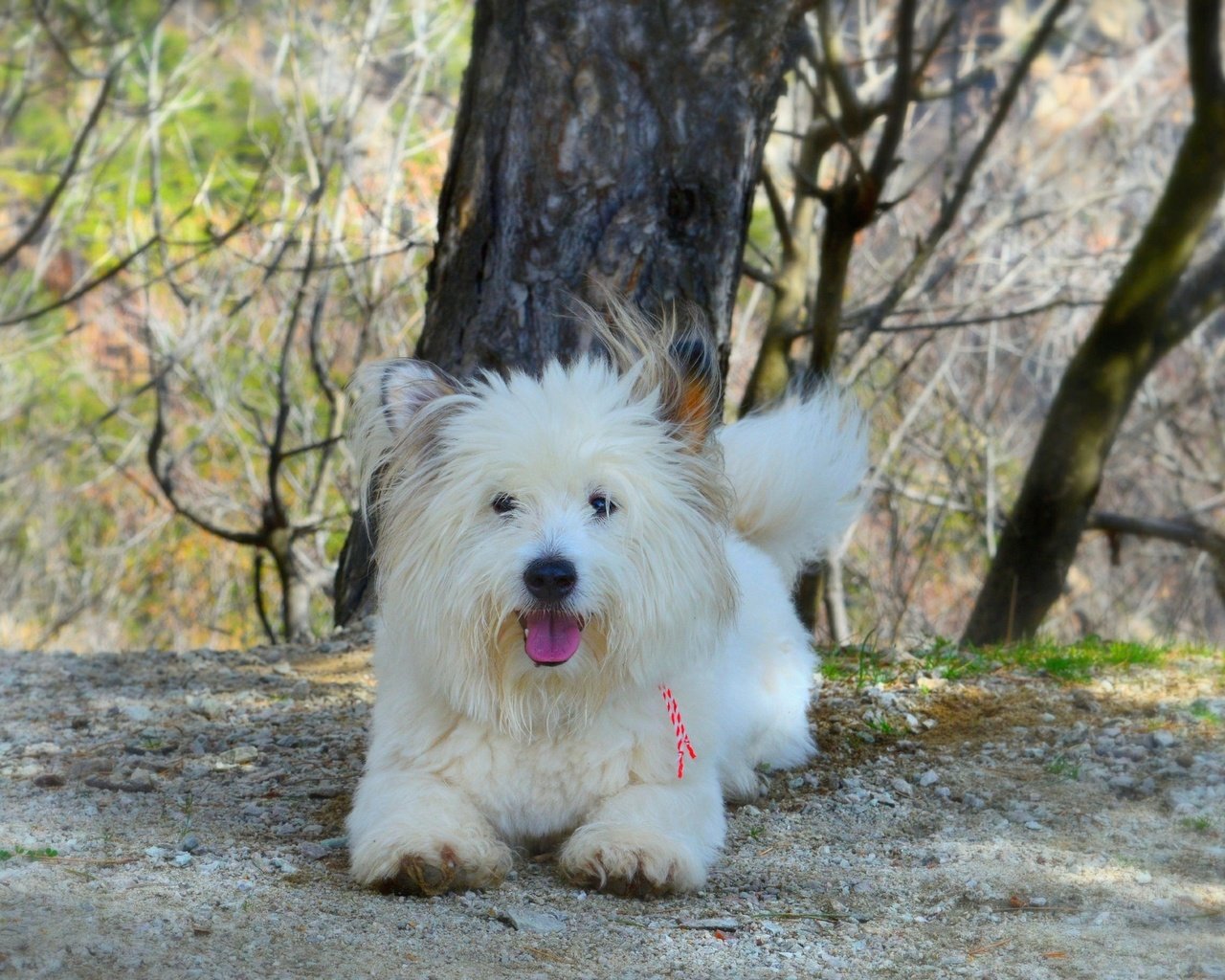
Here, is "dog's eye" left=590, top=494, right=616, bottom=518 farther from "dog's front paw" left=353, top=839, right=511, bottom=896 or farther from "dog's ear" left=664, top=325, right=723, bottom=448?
"dog's front paw" left=353, top=839, right=511, bottom=896

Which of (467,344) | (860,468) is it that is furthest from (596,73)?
(860,468)

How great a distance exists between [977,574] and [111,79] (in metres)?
10.2

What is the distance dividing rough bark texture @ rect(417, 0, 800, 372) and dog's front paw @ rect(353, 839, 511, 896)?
2603 millimetres

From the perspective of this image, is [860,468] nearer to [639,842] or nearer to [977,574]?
[639,842]

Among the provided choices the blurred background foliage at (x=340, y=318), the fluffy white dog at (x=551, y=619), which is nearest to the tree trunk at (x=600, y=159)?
the fluffy white dog at (x=551, y=619)

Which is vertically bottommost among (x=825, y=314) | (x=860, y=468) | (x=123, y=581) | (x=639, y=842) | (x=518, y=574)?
(x=123, y=581)

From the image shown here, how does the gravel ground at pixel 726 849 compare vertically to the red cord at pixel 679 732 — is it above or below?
below

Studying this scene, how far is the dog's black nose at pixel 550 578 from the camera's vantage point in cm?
356

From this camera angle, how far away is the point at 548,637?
3.66 metres

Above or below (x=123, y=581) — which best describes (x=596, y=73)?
above

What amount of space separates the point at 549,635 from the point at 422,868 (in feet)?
2.16

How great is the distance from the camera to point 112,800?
4230mm

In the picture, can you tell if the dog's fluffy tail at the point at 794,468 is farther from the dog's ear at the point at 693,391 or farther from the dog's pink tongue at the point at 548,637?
the dog's pink tongue at the point at 548,637

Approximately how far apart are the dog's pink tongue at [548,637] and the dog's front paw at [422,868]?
51 centimetres
